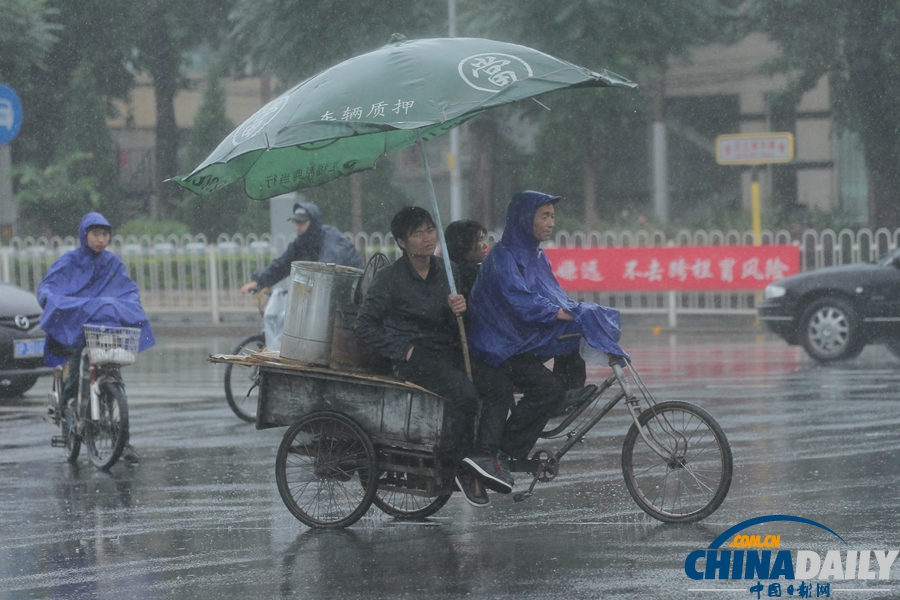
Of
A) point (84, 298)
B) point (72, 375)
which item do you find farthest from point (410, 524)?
point (72, 375)

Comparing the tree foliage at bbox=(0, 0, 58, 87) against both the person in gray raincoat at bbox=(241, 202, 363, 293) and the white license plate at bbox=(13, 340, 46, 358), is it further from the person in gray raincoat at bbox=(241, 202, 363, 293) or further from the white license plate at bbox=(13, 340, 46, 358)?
the person in gray raincoat at bbox=(241, 202, 363, 293)

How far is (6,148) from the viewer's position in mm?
32938

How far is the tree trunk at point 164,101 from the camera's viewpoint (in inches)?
1387

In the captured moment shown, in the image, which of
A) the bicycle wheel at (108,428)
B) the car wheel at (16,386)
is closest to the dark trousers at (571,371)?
the bicycle wheel at (108,428)

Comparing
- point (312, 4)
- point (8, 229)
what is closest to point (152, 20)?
point (8, 229)

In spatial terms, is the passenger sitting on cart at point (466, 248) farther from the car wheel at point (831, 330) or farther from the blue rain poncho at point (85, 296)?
the car wheel at point (831, 330)

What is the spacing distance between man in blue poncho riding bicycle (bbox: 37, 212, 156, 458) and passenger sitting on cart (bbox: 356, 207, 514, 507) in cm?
307

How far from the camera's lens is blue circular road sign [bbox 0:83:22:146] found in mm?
13641

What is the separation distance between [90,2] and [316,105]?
27879 millimetres

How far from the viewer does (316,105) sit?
5.92 m

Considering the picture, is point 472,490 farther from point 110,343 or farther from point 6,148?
point 6,148

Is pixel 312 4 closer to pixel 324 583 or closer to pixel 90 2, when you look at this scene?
pixel 90 2

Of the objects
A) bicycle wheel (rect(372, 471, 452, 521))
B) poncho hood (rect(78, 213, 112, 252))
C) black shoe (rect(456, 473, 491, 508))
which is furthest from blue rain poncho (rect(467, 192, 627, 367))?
poncho hood (rect(78, 213, 112, 252))

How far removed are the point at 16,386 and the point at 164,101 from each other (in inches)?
980
